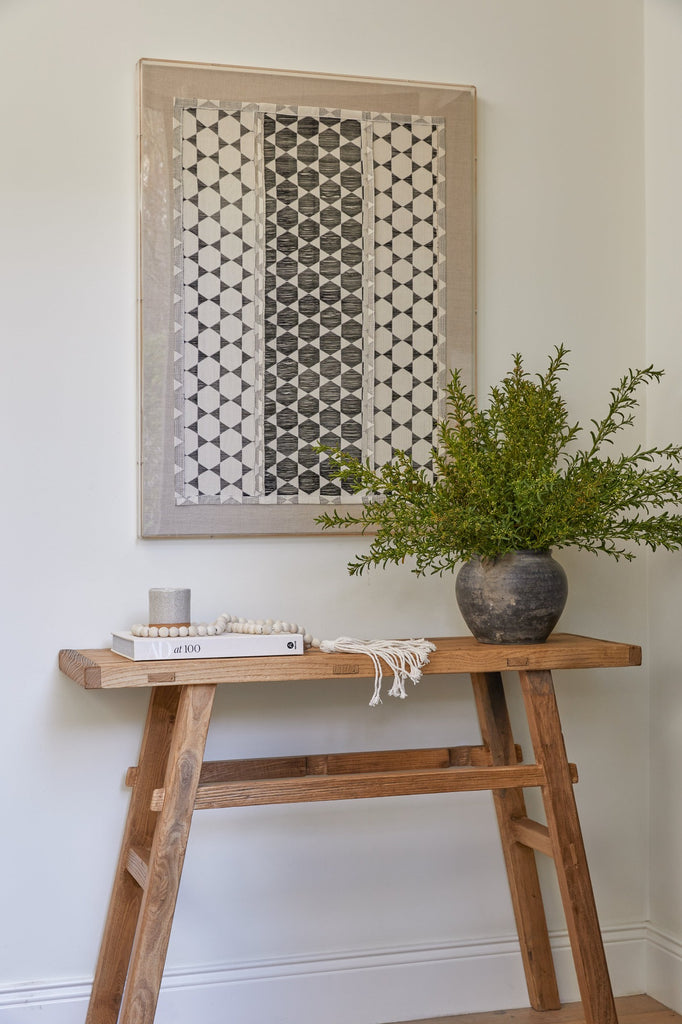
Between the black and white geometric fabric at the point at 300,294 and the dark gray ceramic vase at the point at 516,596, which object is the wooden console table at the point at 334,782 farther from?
the black and white geometric fabric at the point at 300,294

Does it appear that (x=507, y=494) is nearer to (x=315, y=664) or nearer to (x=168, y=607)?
(x=315, y=664)

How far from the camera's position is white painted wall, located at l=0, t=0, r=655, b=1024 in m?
1.83

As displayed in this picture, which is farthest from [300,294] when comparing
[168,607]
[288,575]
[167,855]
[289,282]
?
[167,855]

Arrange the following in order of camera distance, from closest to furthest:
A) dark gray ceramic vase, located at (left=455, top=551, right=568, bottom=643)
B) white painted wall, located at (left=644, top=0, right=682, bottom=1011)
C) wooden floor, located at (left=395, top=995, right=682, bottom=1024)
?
1. dark gray ceramic vase, located at (left=455, top=551, right=568, bottom=643)
2. wooden floor, located at (left=395, top=995, right=682, bottom=1024)
3. white painted wall, located at (left=644, top=0, right=682, bottom=1011)

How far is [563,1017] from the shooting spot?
196 cm

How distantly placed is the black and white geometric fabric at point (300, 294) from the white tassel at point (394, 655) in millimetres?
386

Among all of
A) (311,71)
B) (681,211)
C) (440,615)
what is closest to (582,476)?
(440,615)

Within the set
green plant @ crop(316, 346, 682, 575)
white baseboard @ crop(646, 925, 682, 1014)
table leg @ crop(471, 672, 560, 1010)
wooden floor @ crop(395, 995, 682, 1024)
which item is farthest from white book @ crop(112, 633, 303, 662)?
white baseboard @ crop(646, 925, 682, 1014)

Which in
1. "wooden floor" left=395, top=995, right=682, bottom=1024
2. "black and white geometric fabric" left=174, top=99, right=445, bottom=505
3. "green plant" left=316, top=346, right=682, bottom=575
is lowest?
"wooden floor" left=395, top=995, right=682, bottom=1024

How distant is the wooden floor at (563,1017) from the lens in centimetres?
196

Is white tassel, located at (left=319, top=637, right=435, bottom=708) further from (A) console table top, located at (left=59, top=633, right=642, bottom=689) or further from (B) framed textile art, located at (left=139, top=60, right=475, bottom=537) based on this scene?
(B) framed textile art, located at (left=139, top=60, right=475, bottom=537)

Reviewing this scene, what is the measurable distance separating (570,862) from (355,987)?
0.57 meters

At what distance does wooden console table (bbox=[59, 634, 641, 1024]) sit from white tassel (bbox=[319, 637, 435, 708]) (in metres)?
0.02


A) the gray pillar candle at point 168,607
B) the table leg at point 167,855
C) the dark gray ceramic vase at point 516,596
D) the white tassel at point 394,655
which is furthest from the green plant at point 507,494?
the table leg at point 167,855
